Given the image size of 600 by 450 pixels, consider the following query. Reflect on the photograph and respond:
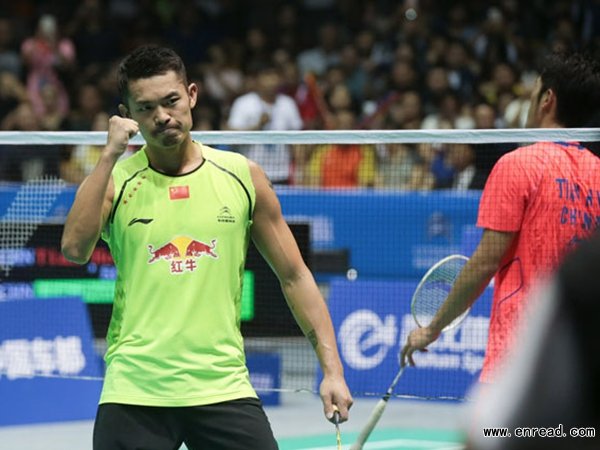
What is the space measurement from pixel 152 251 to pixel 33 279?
16.2 ft

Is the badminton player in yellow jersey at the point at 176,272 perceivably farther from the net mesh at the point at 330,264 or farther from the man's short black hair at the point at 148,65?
the net mesh at the point at 330,264

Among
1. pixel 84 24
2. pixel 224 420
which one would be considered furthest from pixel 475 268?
pixel 84 24

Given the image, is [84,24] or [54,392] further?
[84,24]

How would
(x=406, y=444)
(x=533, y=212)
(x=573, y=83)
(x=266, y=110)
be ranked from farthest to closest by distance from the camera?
1. (x=266, y=110)
2. (x=406, y=444)
3. (x=573, y=83)
4. (x=533, y=212)

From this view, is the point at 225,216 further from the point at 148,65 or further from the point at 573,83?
the point at 573,83

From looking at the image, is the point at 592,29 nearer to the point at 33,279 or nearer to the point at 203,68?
the point at 203,68

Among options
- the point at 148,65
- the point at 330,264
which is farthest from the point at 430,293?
the point at 330,264

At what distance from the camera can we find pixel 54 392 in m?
9.09

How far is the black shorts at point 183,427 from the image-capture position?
416 cm

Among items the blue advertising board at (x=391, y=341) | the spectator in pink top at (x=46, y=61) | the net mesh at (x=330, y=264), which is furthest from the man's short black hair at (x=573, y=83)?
the spectator in pink top at (x=46, y=61)

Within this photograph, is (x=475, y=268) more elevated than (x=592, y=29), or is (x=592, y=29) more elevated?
(x=592, y=29)

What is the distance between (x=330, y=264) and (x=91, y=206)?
6.29m

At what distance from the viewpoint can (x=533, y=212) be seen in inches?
192

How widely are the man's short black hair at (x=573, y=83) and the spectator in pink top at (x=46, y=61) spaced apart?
40.9 ft
